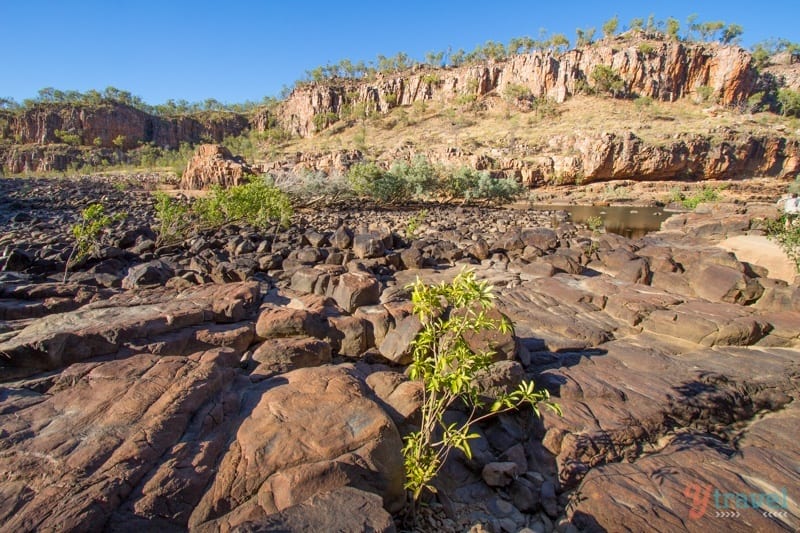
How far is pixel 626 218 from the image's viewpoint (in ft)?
94.1

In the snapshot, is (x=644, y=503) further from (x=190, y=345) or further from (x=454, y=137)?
(x=454, y=137)

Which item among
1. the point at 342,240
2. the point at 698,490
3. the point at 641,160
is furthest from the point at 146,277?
the point at 641,160

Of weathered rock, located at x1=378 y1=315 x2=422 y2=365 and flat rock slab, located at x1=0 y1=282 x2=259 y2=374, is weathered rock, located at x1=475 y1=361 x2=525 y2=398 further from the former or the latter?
flat rock slab, located at x1=0 y1=282 x2=259 y2=374

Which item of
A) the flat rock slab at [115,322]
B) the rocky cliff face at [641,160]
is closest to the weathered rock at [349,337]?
the flat rock slab at [115,322]

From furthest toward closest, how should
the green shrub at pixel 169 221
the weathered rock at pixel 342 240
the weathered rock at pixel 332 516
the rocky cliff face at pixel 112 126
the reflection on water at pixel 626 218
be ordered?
the rocky cliff face at pixel 112 126
the reflection on water at pixel 626 218
the weathered rock at pixel 342 240
the green shrub at pixel 169 221
the weathered rock at pixel 332 516

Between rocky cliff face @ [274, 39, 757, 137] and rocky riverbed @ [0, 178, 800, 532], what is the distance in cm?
7280

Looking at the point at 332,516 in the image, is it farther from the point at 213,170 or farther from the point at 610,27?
the point at 610,27

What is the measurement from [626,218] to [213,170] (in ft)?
107

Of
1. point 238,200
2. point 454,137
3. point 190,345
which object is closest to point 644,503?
point 190,345

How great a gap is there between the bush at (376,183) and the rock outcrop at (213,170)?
885cm

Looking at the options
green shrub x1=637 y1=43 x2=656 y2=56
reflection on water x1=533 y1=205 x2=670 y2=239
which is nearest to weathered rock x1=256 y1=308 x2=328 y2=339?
reflection on water x1=533 y1=205 x2=670 y2=239

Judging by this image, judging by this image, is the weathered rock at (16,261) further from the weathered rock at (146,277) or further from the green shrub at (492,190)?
the green shrub at (492,190)

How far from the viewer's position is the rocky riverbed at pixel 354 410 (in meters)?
2.64

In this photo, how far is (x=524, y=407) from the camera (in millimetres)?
4695
